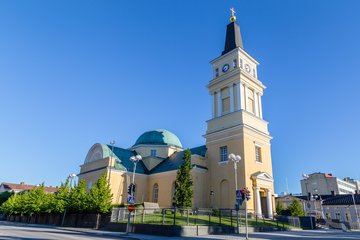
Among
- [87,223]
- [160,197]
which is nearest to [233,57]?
[160,197]

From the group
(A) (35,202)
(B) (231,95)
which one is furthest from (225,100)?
(A) (35,202)

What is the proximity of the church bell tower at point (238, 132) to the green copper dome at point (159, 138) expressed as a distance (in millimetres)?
12583

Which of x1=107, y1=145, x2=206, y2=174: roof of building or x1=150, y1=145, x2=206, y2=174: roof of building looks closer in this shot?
x1=150, y1=145, x2=206, y2=174: roof of building

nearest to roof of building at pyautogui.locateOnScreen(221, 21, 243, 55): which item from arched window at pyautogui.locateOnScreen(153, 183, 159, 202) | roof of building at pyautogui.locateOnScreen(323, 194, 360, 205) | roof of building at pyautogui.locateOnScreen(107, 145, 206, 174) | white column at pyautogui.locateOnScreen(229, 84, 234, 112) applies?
white column at pyautogui.locateOnScreen(229, 84, 234, 112)

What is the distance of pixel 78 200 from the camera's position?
30734 millimetres

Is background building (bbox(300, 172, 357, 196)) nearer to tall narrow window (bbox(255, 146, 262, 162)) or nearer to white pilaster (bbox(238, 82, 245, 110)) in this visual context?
tall narrow window (bbox(255, 146, 262, 162))

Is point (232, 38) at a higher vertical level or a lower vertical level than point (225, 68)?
higher

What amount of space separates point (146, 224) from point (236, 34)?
3056 cm

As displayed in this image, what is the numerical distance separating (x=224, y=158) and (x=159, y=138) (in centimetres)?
1650

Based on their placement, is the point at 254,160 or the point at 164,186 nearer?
the point at 254,160

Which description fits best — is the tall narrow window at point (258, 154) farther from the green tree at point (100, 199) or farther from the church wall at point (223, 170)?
the green tree at point (100, 199)

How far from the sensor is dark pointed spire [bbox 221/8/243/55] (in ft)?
132

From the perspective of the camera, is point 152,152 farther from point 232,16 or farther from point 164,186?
point 232,16

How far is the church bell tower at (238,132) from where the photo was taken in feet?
104
